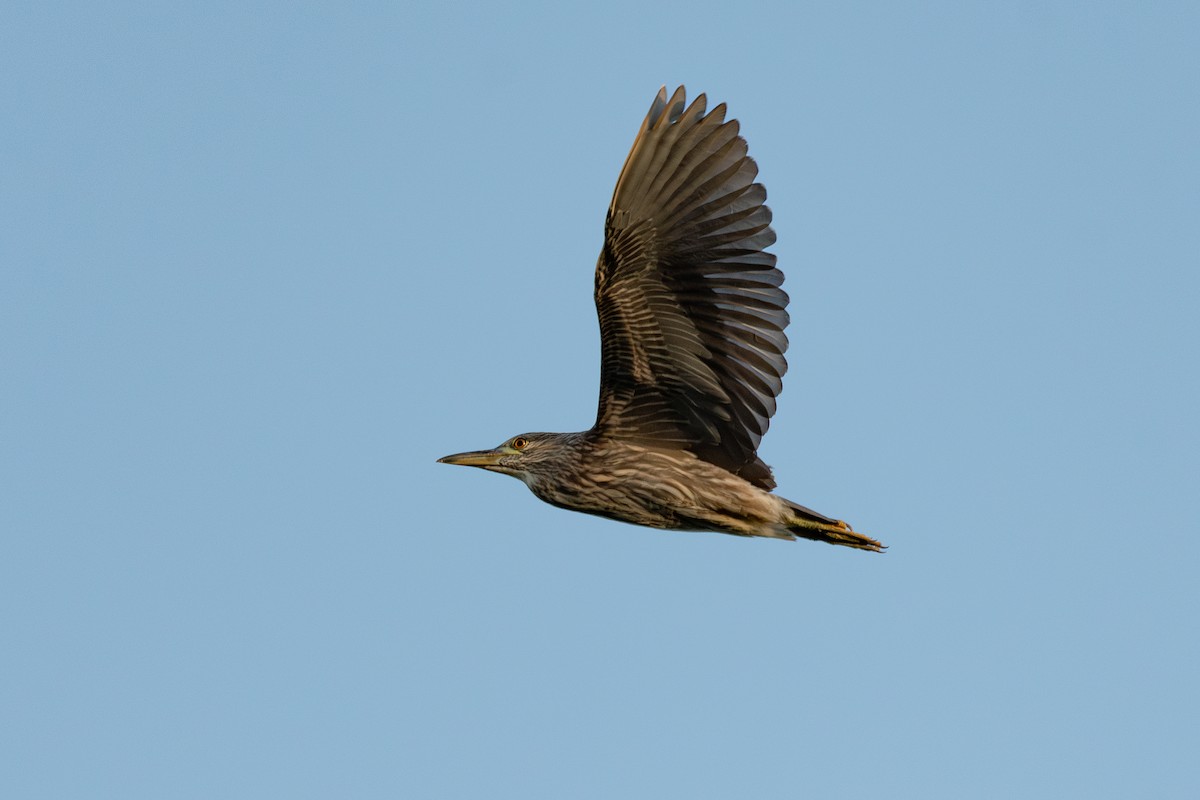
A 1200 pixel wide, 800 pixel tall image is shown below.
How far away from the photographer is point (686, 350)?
11.8m

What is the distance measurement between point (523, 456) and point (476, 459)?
18.2 inches

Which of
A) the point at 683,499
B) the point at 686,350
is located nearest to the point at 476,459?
the point at 683,499

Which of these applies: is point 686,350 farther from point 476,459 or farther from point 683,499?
point 476,459

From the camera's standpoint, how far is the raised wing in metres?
11.4

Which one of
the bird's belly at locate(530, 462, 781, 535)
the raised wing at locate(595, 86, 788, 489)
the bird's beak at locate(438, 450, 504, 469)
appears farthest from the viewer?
the bird's beak at locate(438, 450, 504, 469)

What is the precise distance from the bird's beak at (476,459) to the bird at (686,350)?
417 millimetres

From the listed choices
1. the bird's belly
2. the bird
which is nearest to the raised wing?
the bird

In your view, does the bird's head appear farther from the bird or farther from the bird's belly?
the bird's belly

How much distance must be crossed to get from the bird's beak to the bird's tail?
A: 86.6 inches

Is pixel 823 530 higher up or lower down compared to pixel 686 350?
lower down

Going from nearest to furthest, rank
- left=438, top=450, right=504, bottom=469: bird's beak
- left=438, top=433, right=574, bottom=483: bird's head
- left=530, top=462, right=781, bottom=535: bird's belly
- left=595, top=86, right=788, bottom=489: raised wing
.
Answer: left=595, top=86, right=788, bottom=489: raised wing, left=530, top=462, right=781, bottom=535: bird's belly, left=438, top=433, right=574, bottom=483: bird's head, left=438, top=450, right=504, bottom=469: bird's beak

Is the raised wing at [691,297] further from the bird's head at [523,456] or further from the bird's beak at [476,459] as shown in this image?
the bird's beak at [476,459]

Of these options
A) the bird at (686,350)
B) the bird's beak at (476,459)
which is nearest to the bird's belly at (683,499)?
the bird at (686,350)

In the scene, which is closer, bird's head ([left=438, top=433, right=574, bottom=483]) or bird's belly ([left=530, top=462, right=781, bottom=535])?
bird's belly ([left=530, top=462, right=781, bottom=535])
